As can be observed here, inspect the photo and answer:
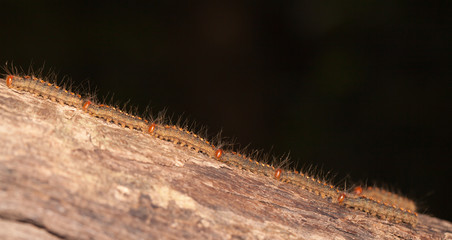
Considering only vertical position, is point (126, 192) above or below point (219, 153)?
below

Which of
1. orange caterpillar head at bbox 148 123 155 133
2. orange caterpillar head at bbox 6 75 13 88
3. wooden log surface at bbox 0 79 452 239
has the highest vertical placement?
orange caterpillar head at bbox 148 123 155 133

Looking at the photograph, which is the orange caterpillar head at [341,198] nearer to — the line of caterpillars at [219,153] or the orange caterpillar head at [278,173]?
the line of caterpillars at [219,153]

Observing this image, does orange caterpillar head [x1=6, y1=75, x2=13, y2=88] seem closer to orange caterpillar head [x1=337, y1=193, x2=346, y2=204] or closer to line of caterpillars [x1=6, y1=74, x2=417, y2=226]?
line of caterpillars [x1=6, y1=74, x2=417, y2=226]

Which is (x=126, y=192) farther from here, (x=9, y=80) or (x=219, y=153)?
(x=9, y=80)

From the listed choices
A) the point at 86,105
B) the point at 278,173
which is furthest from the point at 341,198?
the point at 86,105

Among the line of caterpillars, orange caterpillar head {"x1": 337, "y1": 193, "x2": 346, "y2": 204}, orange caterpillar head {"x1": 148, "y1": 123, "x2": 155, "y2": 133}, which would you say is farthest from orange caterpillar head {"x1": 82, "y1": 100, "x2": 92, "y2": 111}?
orange caterpillar head {"x1": 337, "y1": 193, "x2": 346, "y2": 204}

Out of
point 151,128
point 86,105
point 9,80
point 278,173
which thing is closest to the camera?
point 9,80

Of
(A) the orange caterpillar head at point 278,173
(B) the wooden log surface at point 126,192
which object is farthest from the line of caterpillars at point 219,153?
(B) the wooden log surface at point 126,192

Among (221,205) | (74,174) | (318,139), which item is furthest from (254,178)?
(318,139)
